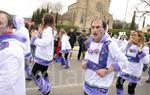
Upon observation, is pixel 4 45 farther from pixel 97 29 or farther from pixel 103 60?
pixel 103 60

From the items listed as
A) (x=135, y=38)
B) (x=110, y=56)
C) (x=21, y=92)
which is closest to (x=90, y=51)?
(x=110, y=56)

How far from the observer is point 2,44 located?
3.46m

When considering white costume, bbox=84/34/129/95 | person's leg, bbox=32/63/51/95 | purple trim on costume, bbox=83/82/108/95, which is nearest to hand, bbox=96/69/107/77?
white costume, bbox=84/34/129/95

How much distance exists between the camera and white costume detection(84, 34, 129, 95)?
489 cm

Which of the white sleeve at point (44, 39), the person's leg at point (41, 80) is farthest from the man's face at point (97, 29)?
the person's leg at point (41, 80)

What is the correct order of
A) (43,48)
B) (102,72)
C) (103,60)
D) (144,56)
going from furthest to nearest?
(144,56) < (43,48) < (103,60) < (102,72)

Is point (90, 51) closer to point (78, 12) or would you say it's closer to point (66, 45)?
point (66, 45)

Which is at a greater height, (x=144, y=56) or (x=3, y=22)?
(x=3, y=22)

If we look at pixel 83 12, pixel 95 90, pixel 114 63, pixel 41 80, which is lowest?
pixel 41 80

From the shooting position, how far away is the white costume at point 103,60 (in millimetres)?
4887

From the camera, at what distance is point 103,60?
496 cm

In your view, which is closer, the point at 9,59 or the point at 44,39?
the point at 9,59

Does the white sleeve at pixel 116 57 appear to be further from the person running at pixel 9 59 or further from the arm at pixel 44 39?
the arm at pixel 44 39

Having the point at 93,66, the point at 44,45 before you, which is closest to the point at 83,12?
the point at 44,45
